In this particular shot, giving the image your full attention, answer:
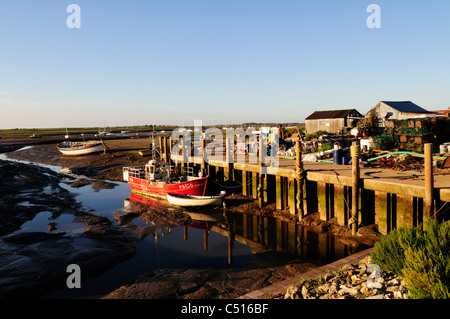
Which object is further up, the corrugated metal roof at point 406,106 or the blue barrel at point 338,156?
the corrugated metal roof at point 406,106

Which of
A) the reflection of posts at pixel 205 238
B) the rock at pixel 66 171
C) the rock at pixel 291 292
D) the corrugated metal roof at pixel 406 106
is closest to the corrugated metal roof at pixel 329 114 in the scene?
the corrugated metal roof at pixel 406 106

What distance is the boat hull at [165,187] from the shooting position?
22.8 m

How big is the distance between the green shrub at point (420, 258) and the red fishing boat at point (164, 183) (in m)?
15.2

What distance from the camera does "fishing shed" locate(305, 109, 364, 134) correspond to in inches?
1800

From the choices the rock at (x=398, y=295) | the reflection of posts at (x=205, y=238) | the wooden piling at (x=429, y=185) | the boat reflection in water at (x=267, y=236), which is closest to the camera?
the rock at (x=398, y=295)

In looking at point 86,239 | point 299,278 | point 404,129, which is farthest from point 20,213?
Result: point 404,129

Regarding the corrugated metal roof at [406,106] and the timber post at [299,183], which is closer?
the timber post at [299,183]

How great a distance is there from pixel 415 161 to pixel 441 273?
43.2 ft

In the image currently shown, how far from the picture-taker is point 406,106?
40500 mm

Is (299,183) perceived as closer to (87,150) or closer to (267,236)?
(267,236)

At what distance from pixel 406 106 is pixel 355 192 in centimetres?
3238

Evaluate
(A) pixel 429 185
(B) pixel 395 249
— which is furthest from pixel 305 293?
(A) pixel 429 185

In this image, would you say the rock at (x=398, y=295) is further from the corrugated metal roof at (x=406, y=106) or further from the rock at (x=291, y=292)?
the corrugated metal roof at (x=406, y=106)
